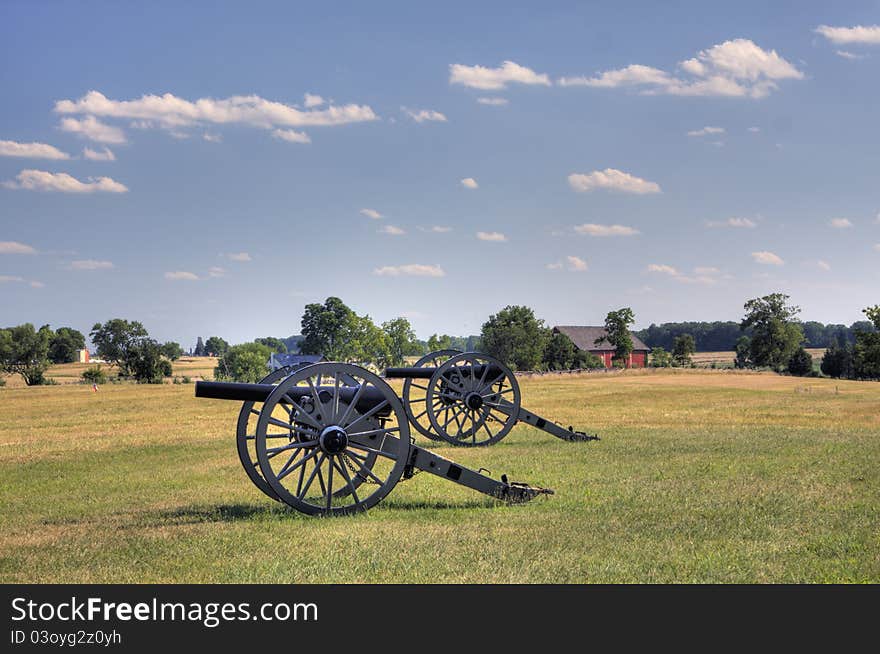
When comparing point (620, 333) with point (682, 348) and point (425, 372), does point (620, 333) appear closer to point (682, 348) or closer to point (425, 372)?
point (682, 348)

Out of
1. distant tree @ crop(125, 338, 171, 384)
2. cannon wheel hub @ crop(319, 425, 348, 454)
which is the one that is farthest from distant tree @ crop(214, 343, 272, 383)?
cannon wheel hub @ crop(319, 425, 348, 454)

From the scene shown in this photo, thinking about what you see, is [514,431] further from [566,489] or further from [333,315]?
[333,315]

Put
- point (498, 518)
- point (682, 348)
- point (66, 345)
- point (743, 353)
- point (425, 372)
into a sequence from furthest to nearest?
point (66, 345)
point (743, 353)
point (682, 348)
point (425, 372)
point (498, 518)

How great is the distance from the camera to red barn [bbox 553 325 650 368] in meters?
112

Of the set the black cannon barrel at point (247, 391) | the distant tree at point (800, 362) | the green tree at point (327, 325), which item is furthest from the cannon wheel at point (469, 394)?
the distant tree at point (800, 362)

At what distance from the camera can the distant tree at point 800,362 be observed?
106500 millimetres

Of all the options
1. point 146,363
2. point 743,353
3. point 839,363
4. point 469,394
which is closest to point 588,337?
point 743,353

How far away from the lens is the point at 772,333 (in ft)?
362

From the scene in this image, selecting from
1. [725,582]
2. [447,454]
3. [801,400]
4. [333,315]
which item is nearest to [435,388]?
[447,454]

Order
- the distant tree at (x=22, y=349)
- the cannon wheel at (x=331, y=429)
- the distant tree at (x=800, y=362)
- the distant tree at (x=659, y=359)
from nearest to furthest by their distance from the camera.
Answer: the cannon wheel at (x=331, y=429) < the distant tree at (x=22, y=349) < the distant tree at (x=800, y=362) < the distant tree at (x=659, y=359)

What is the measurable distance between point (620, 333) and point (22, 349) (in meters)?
68.8

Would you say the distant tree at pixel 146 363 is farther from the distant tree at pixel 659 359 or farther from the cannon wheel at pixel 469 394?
the cannon wheel at pixel 469 394

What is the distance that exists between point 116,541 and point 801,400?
36.3 m

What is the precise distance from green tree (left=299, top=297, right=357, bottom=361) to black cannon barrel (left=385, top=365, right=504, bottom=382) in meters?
87.9
